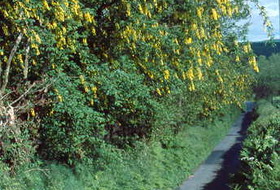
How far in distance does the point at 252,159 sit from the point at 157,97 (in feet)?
18.4

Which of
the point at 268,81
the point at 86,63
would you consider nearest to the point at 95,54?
the point at 86,63

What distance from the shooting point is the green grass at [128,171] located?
10.7m

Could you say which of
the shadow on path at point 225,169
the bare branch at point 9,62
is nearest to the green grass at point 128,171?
the shadow on path at point 225,169

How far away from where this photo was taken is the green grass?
10.7 m

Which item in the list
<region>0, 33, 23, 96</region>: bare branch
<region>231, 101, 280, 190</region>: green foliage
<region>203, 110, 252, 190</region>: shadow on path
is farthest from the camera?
<region>203, 110, 252, 190</region>: shadow on path

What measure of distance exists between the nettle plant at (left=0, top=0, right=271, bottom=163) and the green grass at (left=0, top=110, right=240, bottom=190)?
692 mm

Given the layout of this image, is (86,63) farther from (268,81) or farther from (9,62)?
(268,81)

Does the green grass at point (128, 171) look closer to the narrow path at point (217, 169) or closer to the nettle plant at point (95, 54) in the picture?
the narrow path at point (217, 169)

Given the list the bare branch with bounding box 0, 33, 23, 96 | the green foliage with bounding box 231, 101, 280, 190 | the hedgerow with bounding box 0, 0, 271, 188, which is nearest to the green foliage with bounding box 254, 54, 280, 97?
the hedgerow with bounding box 0, 0, 271, 188

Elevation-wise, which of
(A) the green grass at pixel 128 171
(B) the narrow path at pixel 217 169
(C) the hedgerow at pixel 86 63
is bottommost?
(B) the narrow path at pixel 217 169

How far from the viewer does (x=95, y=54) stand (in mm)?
14141

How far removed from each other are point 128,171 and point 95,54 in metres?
3.53

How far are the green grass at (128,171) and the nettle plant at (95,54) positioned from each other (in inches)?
27.3

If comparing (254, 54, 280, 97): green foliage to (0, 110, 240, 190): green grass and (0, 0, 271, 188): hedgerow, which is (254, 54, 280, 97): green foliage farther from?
(0, 0, 271, 188): hedgerow
